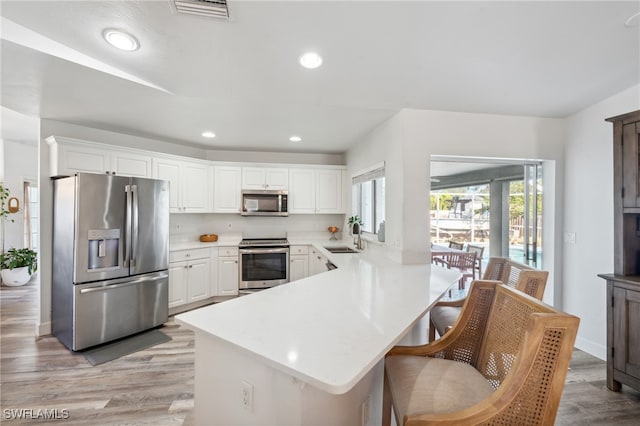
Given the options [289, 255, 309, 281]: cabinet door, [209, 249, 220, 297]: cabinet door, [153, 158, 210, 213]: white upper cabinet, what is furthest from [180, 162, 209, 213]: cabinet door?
[289, 255, 309, 281]: cabinet door

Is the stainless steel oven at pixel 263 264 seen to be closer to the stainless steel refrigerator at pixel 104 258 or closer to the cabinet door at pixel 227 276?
the cabinet door at pixel 227 276

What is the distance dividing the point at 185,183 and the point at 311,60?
301 cm

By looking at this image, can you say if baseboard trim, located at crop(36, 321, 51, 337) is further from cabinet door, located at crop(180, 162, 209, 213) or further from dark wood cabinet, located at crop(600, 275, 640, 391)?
dark wood cabinet, located at crop(600, 275, 640, 391)

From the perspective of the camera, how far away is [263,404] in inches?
43.2

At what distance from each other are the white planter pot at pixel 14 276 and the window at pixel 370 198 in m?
6.06

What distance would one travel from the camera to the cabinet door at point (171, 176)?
12.3ft

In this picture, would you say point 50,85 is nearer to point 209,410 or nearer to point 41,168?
point 41,168

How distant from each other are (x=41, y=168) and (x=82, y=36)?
Answer: 86.6 inches

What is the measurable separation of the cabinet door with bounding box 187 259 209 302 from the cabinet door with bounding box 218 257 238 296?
190 mm

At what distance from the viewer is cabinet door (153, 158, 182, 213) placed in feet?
12.3

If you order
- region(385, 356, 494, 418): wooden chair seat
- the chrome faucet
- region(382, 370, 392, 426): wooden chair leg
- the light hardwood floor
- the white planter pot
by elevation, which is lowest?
the light hardwood floor

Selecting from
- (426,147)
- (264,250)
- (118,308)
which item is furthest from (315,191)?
(118,308)

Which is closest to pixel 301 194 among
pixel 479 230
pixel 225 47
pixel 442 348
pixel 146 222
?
pixel 146 222

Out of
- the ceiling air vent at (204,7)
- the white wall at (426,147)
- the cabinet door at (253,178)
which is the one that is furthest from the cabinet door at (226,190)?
the ceiling air vent at (204,7)
